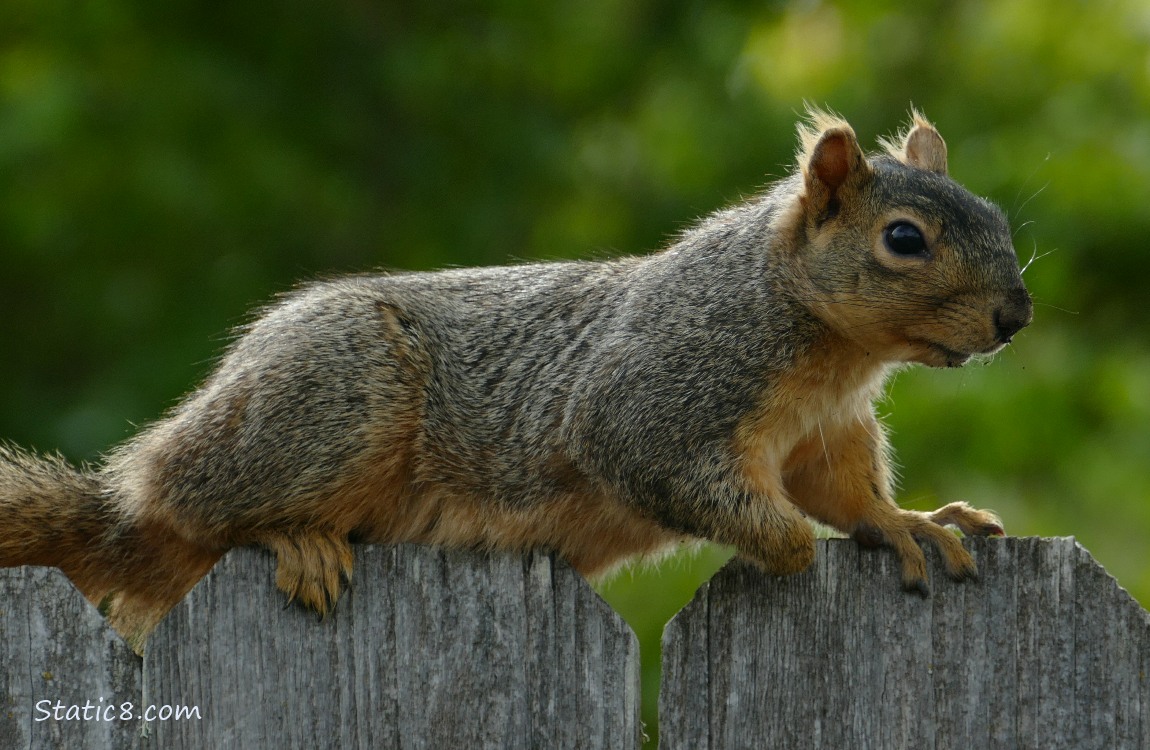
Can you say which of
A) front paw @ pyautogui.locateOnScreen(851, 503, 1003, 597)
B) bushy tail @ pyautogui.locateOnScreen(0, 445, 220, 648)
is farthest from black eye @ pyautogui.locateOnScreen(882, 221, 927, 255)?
bushy tail @ pyautogui.locateOnScreen(0, 445, 220, 648)

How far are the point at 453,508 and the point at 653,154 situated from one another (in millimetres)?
2622

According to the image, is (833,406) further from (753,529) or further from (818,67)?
(818,67)

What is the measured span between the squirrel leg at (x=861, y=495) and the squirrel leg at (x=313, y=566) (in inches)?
39.2

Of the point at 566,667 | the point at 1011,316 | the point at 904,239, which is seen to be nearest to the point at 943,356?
the point at 1011,316

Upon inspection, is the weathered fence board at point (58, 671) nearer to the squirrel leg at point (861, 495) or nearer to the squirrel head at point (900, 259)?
the squirrel leg at point (861, 495)

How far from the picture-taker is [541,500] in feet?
10.0

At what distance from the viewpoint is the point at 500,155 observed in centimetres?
562

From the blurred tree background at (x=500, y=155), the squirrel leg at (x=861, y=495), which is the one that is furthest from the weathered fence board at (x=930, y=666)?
the blurred tree background at (x=500, y=155)

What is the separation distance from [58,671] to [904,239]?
6.33ft

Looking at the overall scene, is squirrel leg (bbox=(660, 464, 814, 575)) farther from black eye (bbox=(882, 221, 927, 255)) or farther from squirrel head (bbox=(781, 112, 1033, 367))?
black eye (bbox=(882, 221, 927, 255))

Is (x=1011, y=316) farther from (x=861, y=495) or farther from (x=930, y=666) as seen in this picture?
(x=930, y=666)

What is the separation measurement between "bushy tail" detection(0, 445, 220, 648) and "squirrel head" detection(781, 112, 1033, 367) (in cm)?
150

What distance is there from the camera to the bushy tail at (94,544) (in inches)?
116

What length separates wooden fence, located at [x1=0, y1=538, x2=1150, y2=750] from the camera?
221 centimetres
